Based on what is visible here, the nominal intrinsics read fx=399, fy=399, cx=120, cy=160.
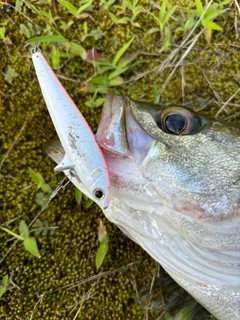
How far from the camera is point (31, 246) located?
5.82 feet

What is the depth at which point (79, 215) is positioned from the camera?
6.56ft

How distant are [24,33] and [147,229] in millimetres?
1226

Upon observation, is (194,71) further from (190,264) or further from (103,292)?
(103,292)

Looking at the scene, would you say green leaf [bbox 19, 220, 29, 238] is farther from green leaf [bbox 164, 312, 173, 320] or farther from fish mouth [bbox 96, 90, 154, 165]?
green leaf [bbox 164, 312, 173, 320]

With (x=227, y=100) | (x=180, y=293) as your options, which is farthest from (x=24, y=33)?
(x=180, y=293)

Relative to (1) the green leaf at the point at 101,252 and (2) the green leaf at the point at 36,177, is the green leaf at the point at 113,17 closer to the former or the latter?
(2) the green leaf at the point at 36,177

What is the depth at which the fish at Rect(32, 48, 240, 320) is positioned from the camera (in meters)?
1.38

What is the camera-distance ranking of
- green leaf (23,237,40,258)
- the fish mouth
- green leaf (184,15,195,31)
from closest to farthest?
the fish mouth
green leaf (23,237,40,258)
green leaf (184,15,195,31)

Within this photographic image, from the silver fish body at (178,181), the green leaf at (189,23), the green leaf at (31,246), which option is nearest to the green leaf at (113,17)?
the green leaf at (189,23)

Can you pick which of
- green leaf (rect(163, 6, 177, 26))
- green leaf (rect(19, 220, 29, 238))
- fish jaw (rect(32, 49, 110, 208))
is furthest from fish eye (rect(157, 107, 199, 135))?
green leaf (rect(19, 220, 29, 238))

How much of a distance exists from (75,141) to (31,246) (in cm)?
62

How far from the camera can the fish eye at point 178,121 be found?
1438 millimetres

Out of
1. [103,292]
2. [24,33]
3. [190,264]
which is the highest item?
[24,33]

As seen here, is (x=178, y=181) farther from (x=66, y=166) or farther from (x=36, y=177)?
(x=36, y=177)
